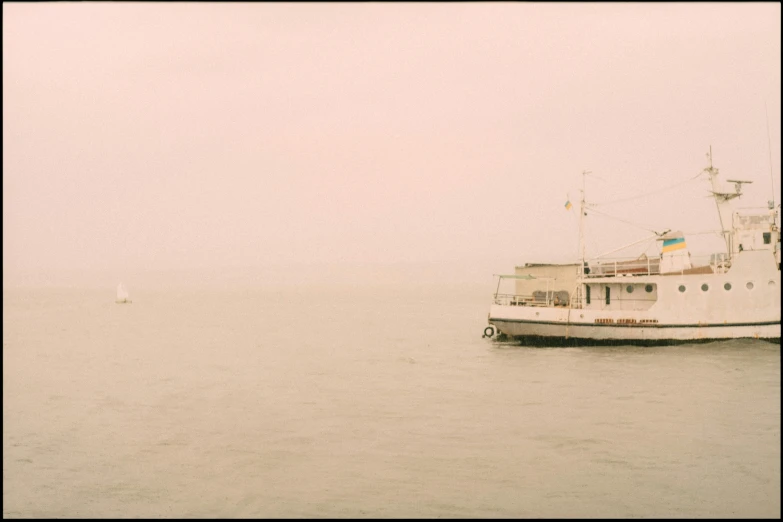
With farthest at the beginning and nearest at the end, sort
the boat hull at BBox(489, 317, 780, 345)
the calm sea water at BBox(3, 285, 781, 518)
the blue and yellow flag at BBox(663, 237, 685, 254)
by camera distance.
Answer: the blue and yellow flag at BBox(663, 237, 685, 254) → the boat hull at BBox(489, 317, 780, 345) → the calm sea water at BBox(3, 285, 781, 518)

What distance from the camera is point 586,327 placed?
37.7 meters

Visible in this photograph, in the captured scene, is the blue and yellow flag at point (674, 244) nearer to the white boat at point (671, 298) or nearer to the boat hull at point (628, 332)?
the white boat at point (671, 298)

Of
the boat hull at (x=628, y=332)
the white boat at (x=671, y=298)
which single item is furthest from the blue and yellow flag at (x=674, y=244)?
the boat hull at (x=628, y=332)

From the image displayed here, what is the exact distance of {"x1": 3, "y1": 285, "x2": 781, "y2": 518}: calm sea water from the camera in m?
14.9

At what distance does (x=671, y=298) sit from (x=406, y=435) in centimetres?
2157

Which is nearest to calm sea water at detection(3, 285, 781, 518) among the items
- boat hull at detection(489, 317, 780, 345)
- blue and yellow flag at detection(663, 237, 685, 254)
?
boat hull at detection(489, 317, 780, 345)

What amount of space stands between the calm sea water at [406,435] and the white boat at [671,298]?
56.4 inches

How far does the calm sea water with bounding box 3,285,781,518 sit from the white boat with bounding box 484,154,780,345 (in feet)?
4.70

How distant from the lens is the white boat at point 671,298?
34.5m

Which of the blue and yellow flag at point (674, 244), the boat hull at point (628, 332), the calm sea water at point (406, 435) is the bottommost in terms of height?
the calm sea water at point (406, 435)

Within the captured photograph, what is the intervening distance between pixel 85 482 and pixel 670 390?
20.9m

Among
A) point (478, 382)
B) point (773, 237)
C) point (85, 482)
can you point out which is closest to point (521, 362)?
point (478, 382)

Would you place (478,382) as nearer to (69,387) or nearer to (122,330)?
(69,387)

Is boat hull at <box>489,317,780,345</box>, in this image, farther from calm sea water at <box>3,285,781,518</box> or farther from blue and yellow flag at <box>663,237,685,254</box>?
blue and yellow flag at <box>663,237,685,254</box>
